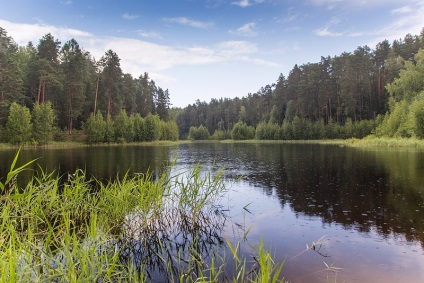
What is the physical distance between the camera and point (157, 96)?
119250mm

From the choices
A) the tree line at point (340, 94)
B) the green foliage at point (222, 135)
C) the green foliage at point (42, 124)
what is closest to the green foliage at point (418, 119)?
the tree line at point (340, 94)

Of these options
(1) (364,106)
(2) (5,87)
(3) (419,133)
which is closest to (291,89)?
(1) (364,106)

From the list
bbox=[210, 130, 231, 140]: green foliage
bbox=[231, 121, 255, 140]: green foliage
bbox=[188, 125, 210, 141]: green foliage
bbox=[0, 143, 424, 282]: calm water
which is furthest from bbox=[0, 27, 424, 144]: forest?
bbox=[0, 143, 424, 282]: calm water

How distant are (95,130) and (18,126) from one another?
677 inches

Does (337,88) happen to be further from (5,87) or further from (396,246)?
(396,246)

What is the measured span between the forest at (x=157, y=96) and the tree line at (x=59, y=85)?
21 cm

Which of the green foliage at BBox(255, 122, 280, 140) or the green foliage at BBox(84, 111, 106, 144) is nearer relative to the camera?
the green foliage at BBox(84, 111, 106, 144)

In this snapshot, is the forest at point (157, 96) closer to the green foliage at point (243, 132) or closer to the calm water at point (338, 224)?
the green foliage at point (243, 132)

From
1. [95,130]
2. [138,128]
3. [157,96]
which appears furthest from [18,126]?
[157,96]

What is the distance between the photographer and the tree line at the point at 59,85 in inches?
2318

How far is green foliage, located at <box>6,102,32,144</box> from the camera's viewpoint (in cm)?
5300

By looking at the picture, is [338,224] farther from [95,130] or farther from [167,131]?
[167,131]

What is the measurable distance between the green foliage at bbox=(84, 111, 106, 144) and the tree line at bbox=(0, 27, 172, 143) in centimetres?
74

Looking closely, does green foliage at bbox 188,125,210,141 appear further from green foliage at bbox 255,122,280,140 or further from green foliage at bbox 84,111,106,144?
green foliage at bbox 84,111,106,144
